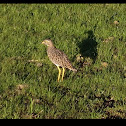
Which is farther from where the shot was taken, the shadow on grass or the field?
the shadow on grass

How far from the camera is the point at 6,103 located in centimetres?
748

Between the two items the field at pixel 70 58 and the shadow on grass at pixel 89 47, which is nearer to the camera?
the field at pixel 70 58

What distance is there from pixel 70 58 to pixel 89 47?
129 centimetres

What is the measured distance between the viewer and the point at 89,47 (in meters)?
11.3

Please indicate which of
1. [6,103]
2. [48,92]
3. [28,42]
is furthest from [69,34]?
[6,103]

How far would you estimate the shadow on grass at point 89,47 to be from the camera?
35.3 ft

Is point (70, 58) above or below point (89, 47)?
below

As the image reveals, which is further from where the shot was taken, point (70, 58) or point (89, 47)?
point (89, 47)

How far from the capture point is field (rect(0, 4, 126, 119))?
7629 millimetres

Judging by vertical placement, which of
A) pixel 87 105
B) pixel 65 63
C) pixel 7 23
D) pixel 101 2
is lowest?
pixel 87 105

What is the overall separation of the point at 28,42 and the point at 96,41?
2391mm

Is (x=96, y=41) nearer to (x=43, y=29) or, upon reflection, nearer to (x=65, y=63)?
(x=43, y=29)

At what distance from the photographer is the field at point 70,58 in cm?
763

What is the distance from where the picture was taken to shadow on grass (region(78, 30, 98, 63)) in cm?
1076
